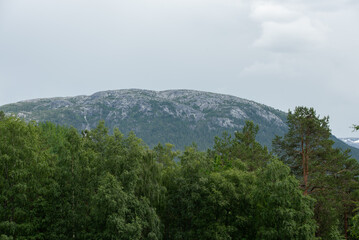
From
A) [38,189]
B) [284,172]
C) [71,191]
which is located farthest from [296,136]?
[38,189]

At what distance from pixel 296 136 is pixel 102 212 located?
28810mm

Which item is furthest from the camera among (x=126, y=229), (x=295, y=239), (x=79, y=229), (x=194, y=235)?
(x=194, y=235)

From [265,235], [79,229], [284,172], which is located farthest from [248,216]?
[79,229]

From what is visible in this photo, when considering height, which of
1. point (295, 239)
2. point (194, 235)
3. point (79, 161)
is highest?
point (79, 161)

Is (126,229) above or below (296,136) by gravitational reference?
below

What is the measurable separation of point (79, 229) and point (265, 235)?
18.5 metres

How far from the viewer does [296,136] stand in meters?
43.8

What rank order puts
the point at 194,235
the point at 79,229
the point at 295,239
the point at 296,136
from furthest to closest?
1. the point at 296,136
2. the point at 194,235
3. the point at 79,229
4. the point at 295,239

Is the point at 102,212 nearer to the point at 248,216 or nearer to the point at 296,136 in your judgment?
the point at 248,216

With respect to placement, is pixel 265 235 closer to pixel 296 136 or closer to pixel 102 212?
pixel 102 212

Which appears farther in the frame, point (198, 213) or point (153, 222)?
point (198, 213)

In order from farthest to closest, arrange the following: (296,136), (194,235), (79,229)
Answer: (296,136), (194,235), (79,229)

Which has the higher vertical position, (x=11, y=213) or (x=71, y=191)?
(x=71, y=191)

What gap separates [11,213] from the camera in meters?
30.0
